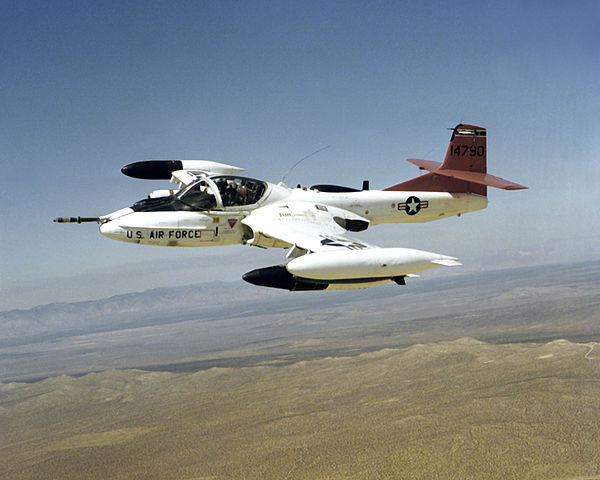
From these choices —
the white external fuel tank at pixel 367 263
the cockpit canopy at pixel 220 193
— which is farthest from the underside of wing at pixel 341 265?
the cockpit canopy at pixel 220 193

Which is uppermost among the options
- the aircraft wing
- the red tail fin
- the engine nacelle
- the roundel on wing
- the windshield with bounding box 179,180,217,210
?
the red tail fin

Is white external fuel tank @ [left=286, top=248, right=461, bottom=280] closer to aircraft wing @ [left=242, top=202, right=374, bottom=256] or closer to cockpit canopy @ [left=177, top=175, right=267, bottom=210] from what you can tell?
aircraft wing @ [left=242, top=202, right=374, bottom=256]

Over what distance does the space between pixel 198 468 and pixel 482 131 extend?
197983mm

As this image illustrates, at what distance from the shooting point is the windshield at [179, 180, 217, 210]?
16.6 m

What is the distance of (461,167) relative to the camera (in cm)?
2067

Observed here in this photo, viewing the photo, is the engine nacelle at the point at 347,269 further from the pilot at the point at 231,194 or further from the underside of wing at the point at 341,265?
the pilot at the point at 231,194

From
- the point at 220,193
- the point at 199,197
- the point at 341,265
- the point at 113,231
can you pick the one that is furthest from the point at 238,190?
the point at 341,265

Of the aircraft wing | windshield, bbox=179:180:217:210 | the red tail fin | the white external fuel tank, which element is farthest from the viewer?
the red tail fin

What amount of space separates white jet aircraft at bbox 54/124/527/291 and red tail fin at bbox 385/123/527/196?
41mm

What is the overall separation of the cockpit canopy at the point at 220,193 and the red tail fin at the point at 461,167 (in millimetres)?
6915

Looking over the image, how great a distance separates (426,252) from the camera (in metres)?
12.6

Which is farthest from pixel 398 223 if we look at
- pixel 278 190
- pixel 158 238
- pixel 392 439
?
pixel 392 439

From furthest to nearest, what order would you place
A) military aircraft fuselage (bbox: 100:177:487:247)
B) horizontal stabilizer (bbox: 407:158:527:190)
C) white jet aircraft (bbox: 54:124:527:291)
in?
horizontal stabilizer (bbox: 407:158:527:190), military aircraft fuselage (bbox: 100:177:487:247), white jet aircraft (bbox: 54:124:527:291)

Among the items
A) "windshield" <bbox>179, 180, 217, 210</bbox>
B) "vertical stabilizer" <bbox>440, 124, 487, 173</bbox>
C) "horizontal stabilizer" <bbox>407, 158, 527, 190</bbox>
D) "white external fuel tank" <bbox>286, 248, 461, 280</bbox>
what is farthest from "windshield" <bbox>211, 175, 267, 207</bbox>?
"vertical stabilizer" <bbox>440, 124, 487, 173</bbox>
